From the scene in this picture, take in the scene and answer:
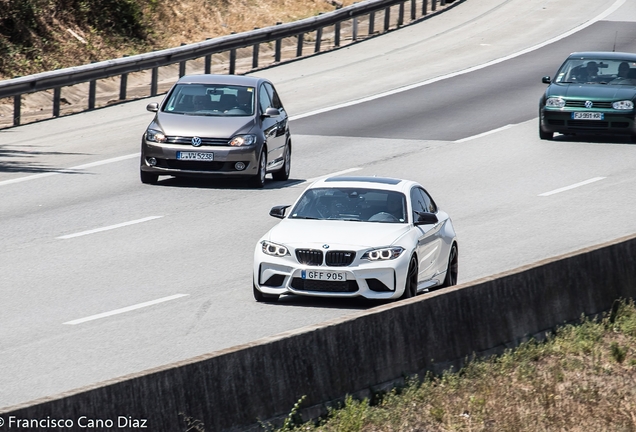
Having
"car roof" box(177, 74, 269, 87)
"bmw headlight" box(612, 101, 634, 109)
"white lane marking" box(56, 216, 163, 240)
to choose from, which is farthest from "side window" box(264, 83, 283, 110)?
"bmw headlight" box(612, 101, 634, 109)

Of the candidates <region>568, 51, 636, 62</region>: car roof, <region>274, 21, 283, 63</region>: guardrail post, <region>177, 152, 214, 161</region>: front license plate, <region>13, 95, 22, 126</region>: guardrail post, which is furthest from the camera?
<region>274, 21, 283, 63</region>: guardrail post

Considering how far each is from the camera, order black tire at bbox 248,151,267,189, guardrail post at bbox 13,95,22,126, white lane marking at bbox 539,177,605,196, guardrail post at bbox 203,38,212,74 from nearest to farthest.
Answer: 1. white lane marking at bbox 539,177,605,196
2. black tire at bbox 248,151,267,189
3. guardrail post at bbox 13,95,22,126
4. guardrail post at bbox 203,38,212,74

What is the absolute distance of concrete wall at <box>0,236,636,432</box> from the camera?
26.1 feet

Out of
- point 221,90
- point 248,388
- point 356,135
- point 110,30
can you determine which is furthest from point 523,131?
point 248,388

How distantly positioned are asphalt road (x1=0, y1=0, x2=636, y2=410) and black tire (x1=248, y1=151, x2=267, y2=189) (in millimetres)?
235

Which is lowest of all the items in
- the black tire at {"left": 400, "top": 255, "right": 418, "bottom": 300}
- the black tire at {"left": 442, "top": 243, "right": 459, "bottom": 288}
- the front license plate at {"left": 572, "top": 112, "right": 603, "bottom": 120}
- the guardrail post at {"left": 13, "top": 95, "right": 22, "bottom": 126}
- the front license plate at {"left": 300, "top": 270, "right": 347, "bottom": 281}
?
the guardrail post at {"left": 13, "top": 95, "right": 22, "bottom": 126}

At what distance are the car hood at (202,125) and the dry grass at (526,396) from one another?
902 centimetres

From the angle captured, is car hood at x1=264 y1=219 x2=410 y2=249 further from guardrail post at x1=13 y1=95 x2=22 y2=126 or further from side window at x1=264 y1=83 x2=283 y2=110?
guardrail post at x1=13 y1=95 x2=22 y2=126

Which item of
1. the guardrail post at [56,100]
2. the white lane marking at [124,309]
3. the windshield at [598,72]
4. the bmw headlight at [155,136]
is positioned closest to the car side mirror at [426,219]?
the white lane marking at [124,309]

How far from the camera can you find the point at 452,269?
14.1 meters

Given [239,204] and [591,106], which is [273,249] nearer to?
[239,204]

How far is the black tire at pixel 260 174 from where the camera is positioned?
20.6 metres

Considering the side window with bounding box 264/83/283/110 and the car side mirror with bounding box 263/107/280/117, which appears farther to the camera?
the side window with bounding box 264/83/283/110

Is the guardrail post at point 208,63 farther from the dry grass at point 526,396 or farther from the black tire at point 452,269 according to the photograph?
the dry grass at point 526,396
